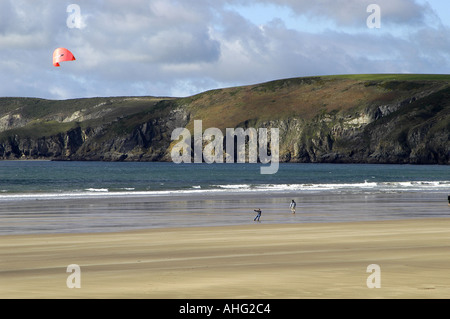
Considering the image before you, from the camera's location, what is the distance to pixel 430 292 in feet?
38.5

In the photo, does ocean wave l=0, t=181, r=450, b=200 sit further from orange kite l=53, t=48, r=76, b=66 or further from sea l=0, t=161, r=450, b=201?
orange kite l=53, t=48, r=76, b=66

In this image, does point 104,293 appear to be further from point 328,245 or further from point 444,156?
point 444,156

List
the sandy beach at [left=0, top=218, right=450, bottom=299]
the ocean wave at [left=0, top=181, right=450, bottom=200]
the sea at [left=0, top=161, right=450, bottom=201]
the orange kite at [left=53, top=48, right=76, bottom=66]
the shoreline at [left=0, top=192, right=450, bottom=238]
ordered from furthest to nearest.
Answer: the sea at [left=0, top=161, right=450, bottom=201] → the ocean wave at [left=0, top=181, right=450, bottom=200] → the orange kite at [left=53, top=48, right=76, bottom=66] → the shoreline at [left=0, top=192, right=450, bottom=238] → the sandy beach at [left=0, top=218, right=450, bottom=299]

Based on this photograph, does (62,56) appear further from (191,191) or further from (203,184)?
(203,184)

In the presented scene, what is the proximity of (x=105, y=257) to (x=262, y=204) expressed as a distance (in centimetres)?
2698

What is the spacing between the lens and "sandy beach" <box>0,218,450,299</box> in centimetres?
1209

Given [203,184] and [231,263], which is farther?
[203,184]

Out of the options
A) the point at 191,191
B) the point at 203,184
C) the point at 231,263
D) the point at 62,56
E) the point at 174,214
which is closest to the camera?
the point at 231,263

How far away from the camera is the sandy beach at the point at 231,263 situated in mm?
12094

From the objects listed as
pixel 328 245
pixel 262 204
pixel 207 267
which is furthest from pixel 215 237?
pixel 262 204

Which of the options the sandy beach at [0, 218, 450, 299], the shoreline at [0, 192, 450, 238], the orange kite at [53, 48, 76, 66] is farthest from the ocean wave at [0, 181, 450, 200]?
the sandy beach at [0, 218, 450, 299]

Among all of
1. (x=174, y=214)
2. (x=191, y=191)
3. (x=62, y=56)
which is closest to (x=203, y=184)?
(x=191, y=191)

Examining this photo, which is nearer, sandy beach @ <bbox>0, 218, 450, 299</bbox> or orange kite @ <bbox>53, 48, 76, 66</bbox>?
sandy beach @ <bbox>0, 218, 450, 299</bbox>

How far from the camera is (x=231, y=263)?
15.9 meters
